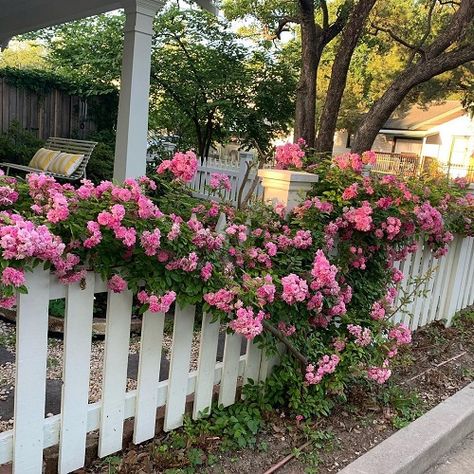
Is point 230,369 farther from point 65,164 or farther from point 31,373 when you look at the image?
point 65,164

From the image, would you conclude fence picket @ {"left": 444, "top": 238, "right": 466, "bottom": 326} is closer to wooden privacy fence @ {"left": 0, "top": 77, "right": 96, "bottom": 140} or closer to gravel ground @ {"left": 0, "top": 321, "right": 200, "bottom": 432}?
gravel ground @ {"left": 0, "top": 321, "right": 200, "bottom": 432}

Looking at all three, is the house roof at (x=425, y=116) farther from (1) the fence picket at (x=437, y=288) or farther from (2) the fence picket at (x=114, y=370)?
(2) the fence picket at (x=114, y=370)

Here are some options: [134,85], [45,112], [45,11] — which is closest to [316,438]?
[134,85]

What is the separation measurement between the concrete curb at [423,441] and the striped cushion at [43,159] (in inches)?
209

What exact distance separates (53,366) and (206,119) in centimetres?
748

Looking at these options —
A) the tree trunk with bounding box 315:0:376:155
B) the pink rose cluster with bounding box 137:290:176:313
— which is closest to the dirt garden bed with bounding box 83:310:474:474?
the pink rose cluster with bounding box 137:290:176:313

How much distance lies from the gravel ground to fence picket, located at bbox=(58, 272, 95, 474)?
31cm

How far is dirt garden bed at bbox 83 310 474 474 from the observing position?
1.95 m

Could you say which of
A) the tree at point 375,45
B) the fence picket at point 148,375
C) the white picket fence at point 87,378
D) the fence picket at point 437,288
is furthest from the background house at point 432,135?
the fence picket at point 148,375

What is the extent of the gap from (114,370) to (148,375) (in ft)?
0.54

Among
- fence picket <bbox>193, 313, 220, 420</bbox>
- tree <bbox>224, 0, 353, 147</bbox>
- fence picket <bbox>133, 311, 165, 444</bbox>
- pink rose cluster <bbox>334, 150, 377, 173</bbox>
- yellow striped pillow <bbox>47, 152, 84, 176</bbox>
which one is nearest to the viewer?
fence picket <bbox>133, 311, 165, 444</bbox>

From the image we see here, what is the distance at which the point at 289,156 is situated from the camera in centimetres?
273

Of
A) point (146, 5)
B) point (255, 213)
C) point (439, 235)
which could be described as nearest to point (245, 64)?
point (146, 5)

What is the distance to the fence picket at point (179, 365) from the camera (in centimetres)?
202
